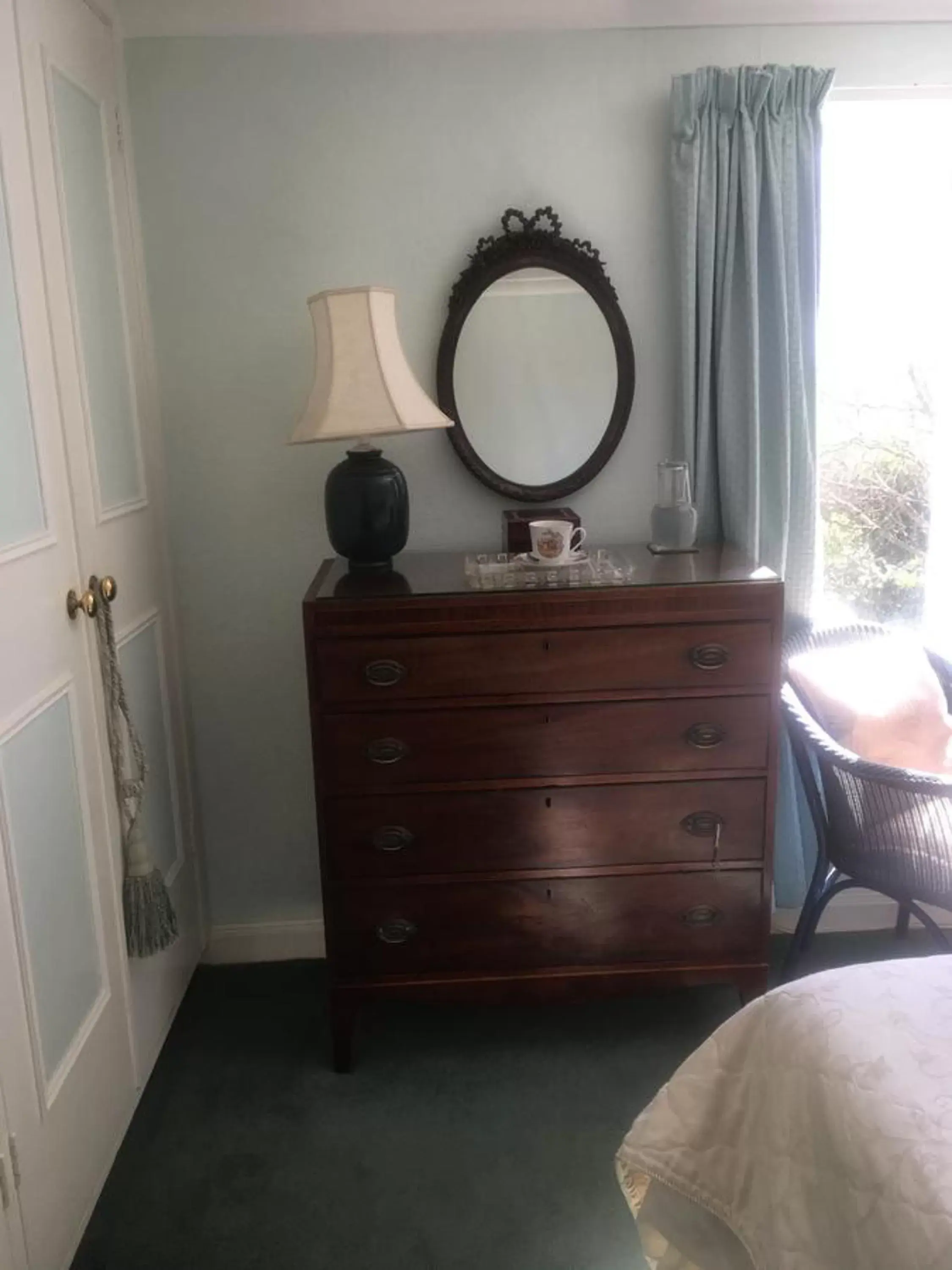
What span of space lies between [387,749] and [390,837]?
20cm

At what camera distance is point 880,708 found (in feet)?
7.29

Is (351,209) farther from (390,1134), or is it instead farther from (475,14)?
(390,1134)

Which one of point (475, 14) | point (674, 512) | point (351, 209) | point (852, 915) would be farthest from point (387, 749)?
point (475, 14)

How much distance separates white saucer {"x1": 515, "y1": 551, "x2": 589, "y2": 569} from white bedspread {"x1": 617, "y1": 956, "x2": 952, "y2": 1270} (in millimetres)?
1038

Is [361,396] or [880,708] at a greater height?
[361,396]

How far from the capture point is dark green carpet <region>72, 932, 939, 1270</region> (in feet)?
5.80

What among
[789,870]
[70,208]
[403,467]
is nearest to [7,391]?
[70,208]

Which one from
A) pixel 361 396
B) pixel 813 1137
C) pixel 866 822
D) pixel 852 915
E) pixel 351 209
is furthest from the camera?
pixel 852 915

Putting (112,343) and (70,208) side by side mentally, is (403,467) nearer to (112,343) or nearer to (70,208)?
(112,343)

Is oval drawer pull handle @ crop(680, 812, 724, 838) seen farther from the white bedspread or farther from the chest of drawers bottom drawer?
A: the white bedspread

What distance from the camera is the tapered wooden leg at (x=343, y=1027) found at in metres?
2.18

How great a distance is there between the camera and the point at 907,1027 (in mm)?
1183

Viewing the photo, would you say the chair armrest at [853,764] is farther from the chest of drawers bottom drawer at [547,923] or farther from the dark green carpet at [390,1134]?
the dark green carpet at [390,1134]

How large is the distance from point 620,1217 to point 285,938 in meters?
1.19
